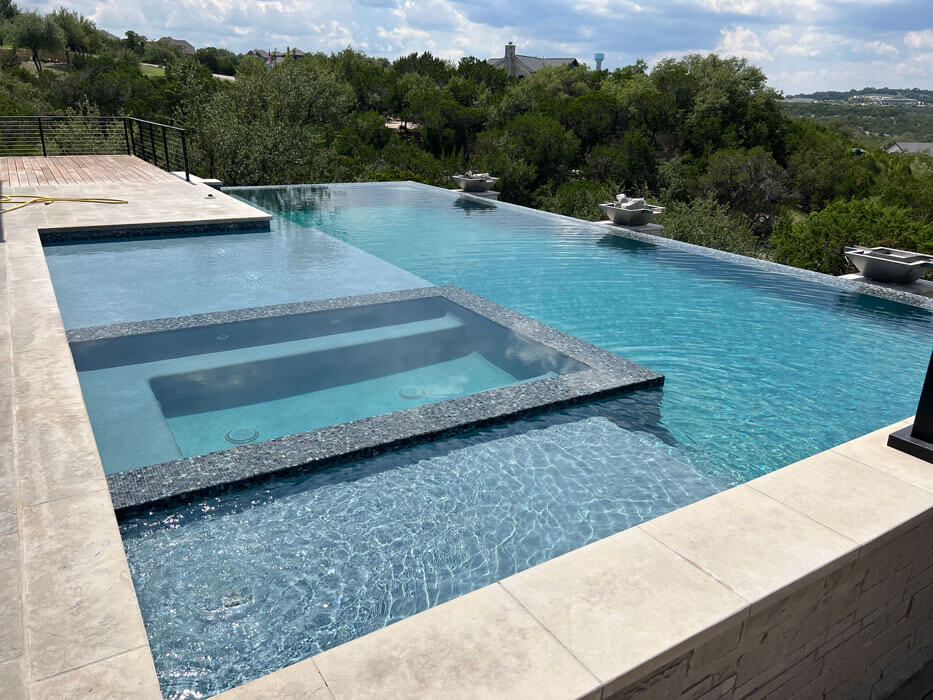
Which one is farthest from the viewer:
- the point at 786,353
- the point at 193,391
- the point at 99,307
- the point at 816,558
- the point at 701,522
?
the point at 99,307

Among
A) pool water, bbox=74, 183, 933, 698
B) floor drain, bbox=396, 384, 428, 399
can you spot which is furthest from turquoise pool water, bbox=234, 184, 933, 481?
floor drain, bbox=396, 384, 428, 399

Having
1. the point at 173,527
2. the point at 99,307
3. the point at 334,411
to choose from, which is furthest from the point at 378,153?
the point at 173,527

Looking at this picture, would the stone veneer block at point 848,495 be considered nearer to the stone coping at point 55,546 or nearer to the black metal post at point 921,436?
the black metal post at point 921,436

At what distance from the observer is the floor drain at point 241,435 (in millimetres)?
4289

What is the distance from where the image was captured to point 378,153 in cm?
2519

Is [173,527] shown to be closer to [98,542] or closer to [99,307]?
[98,542]

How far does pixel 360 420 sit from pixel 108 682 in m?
2.32

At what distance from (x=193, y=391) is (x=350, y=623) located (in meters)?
2.85

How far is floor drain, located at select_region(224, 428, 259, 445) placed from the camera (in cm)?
429

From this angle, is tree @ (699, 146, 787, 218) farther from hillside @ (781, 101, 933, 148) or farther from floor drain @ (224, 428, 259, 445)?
hillside @ (781, 101, 933, 148)

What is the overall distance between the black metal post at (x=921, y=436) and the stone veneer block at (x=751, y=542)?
909mm

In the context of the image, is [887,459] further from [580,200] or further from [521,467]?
[580,200]

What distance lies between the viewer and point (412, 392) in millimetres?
4969

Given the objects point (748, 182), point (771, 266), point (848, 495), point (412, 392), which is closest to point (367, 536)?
point (412, 392)
